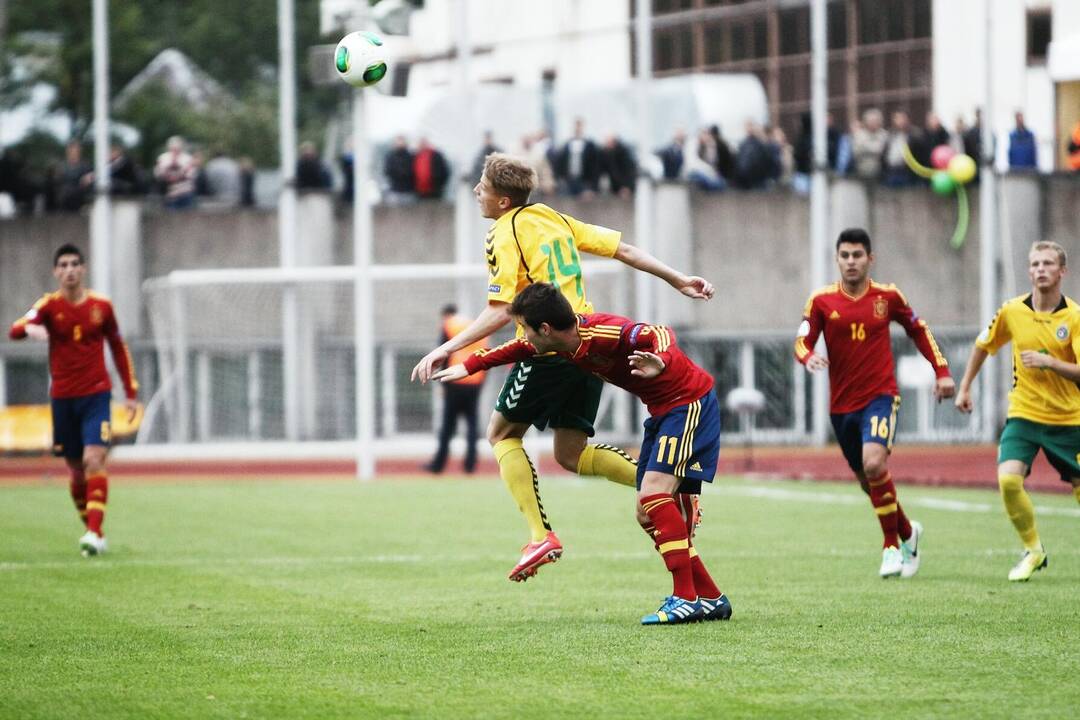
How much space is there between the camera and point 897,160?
31.1m

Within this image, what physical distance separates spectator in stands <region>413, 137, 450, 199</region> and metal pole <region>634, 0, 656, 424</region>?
349cm

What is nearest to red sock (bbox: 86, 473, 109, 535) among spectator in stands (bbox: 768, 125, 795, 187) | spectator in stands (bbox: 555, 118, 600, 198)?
spectator in stands (bbox: 555, 118, 600, 198)

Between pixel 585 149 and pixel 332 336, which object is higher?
pixel 585 149

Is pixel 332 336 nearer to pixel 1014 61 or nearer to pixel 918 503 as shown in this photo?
pixel 918 503

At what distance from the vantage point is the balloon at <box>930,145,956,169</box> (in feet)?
102

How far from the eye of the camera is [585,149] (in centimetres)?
3067

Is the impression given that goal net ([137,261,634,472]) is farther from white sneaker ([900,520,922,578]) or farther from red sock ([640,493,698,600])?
red sock ([640,493,698,600])

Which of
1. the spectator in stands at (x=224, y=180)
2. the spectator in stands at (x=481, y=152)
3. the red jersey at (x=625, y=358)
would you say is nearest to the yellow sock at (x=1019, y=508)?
the red jersey at (x=625, y=358)

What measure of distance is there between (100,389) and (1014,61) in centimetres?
2976

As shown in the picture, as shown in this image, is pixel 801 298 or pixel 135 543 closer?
pixel 135 543

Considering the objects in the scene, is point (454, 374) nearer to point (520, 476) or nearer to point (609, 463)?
point (520, 476)

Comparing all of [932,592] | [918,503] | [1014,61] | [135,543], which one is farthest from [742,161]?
[932,592]

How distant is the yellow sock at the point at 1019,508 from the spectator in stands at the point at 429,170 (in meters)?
21.2

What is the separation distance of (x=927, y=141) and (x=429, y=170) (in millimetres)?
8735
